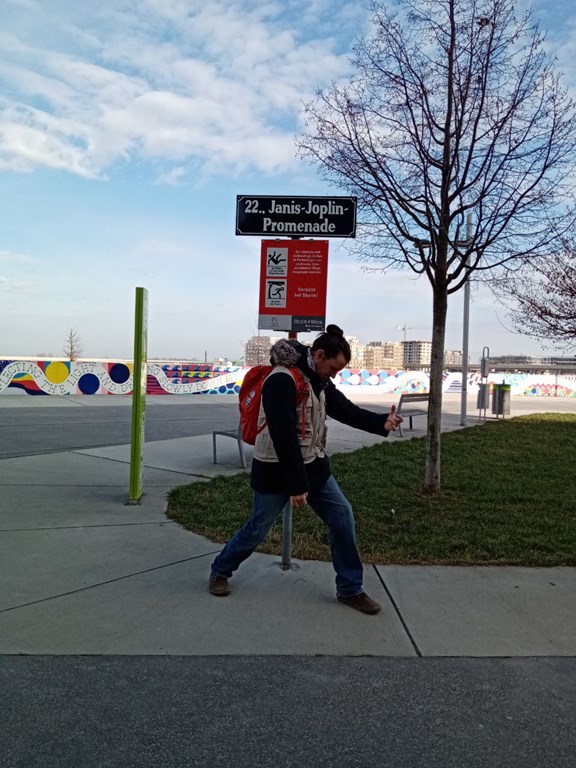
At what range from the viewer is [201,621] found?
3465 millimetres

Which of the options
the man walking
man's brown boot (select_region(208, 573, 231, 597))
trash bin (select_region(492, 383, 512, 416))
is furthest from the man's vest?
trash bin (select_region(492, 383, 512, 416))

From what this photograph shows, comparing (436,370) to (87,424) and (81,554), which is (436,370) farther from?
(87,424)

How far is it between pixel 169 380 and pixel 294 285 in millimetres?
22012

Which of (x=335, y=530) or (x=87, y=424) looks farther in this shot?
(x=87, y=424)

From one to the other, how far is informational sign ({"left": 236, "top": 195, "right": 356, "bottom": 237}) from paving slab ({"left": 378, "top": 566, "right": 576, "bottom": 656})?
2685 millimetres

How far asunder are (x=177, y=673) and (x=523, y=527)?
3.88 m

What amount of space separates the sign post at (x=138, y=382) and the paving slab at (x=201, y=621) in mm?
2090

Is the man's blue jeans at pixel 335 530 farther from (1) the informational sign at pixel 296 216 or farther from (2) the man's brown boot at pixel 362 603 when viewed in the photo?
(1) the informational sign at pixel 296 216

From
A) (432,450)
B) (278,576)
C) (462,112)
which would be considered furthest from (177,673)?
(462,112)

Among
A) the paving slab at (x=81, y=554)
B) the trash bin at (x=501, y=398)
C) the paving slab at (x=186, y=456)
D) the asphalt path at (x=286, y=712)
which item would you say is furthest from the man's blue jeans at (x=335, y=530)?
the trash bin at (x=501, y=398)

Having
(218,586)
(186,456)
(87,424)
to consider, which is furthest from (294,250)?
(87,424)

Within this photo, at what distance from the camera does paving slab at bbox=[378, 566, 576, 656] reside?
3.28 metres

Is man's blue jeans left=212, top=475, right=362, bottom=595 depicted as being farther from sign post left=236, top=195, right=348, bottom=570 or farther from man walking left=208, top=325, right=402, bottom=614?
sign post left=236, top=195, right=348, bottom=570

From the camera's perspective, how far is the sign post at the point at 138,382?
5953mm
